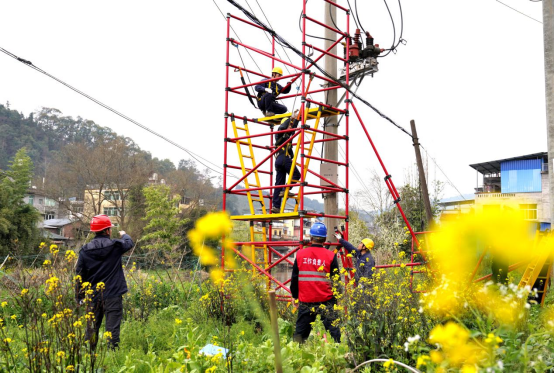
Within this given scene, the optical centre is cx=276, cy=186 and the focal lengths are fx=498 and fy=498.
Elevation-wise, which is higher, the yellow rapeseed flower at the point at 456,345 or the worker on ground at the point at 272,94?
the worker on ground at the point at 272,94

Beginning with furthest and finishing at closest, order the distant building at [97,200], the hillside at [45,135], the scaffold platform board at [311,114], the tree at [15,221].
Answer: the hillside at [45,135] < the distant building at [97,200] < the tree at [15,221] < the scaffold platform board at [311,114]

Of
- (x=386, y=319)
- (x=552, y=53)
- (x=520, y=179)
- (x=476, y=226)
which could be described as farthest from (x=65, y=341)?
(x=520, y=179)

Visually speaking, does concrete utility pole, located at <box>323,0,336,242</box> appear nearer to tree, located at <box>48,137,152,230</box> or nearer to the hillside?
tree, located at <box>48,137,152,230</box>

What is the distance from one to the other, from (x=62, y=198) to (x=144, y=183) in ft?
28.0

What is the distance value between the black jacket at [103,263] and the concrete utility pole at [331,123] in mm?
3765

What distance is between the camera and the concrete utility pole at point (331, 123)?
28.3ft

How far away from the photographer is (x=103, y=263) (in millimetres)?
5988

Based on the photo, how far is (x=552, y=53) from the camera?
9.39 metres

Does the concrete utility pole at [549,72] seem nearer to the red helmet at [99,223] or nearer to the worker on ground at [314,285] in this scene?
the worker on ground at [314,285]

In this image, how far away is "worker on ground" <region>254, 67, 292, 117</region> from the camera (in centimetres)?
884

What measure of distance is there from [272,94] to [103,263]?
4.32 meters

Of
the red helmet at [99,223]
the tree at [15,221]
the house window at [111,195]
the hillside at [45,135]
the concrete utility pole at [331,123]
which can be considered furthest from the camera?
the hillside at [45,135]

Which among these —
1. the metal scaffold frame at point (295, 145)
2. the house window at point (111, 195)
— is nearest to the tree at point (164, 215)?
the house window at point (111, 195)

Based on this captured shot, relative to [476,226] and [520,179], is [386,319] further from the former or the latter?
[520,179]
